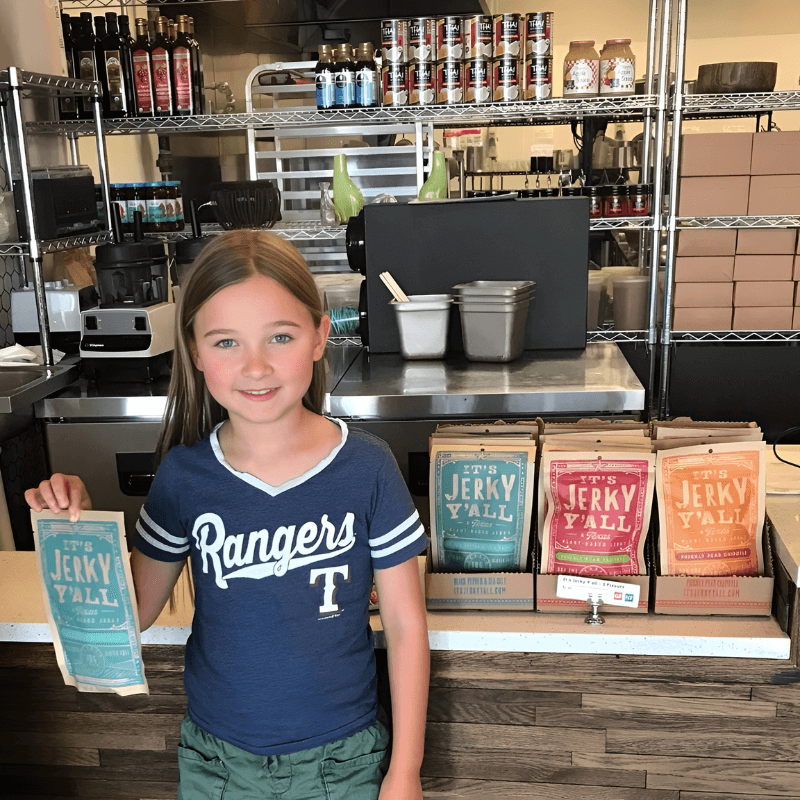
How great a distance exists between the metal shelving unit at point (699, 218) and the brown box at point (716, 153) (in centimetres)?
5

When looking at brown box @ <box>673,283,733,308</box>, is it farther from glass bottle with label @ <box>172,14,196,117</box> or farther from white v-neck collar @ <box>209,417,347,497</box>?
white v-neck collar @ <box>209,417,347,497</box>

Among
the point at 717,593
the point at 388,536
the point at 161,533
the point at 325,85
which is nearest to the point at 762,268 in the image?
the point at 325,85

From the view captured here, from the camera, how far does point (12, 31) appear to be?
299 centimetres

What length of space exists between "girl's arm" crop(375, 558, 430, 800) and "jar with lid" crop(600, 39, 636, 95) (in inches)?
107

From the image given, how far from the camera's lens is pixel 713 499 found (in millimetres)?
1182

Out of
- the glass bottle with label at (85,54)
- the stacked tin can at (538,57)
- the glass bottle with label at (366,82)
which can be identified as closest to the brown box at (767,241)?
the stacked tin can at (538,57)

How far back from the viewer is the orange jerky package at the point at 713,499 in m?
1.17

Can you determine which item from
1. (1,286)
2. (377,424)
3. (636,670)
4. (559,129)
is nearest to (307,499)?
(636,670)

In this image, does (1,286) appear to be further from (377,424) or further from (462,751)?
(462,751)

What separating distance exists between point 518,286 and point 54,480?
1.71 m

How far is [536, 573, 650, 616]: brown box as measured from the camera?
47.1 inches

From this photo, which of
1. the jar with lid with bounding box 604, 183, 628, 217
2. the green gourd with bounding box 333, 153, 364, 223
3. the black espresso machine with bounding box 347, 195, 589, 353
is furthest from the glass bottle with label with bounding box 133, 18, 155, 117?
the jar with lid with bounding box 604, 183, 628, 217

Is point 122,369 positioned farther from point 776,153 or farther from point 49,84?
point 776,153

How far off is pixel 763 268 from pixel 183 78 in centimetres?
233
